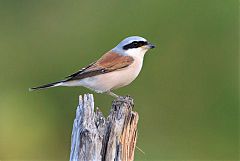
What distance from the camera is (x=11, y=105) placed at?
32.0ft

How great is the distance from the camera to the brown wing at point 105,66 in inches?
249

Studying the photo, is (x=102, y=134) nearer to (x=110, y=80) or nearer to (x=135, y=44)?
(x=110, y=80)

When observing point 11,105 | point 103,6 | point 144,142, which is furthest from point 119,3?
point 144,142

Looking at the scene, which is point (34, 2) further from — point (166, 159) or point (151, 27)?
point (166, 159)

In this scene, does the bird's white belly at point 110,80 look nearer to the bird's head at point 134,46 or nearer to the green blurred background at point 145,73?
the bird's head at point 134,46

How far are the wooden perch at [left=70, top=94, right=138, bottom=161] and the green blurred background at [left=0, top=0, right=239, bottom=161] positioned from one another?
3.21m

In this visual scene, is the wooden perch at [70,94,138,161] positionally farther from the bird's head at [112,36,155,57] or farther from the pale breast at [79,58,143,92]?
the bird's head at [112,36,155,57]

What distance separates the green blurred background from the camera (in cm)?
890

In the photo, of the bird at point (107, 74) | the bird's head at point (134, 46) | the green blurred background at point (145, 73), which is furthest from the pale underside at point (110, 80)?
the green blurred background at point (145, 73)

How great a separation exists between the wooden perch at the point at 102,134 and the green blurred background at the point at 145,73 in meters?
3.21

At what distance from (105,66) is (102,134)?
74.3 inches

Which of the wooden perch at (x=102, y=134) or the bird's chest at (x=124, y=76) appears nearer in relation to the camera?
the wooden perch at (x=102, y=134)

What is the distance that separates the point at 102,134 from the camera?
4574mm

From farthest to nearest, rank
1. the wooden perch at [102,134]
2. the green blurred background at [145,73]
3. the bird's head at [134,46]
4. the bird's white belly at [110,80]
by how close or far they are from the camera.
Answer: the green blurred background at [145,73] < the bird's head at [134,46] < the bird's white belly at [110,80] < the wooden perch at [102,134]
